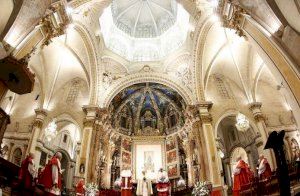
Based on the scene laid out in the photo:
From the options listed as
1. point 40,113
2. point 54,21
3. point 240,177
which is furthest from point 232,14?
point 40,113

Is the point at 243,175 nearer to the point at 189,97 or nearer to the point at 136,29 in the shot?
the point at 189,97

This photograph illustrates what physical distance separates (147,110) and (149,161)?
14.0ft

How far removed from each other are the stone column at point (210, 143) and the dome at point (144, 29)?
5113 mm

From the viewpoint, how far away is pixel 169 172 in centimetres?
1891

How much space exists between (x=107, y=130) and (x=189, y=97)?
6.00 meters

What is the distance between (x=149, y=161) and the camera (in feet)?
64.0

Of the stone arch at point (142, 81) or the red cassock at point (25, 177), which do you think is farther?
the stone arch at point (142, 81)

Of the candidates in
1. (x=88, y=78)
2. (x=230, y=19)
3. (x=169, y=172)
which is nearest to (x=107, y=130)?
(x=88, y=78)

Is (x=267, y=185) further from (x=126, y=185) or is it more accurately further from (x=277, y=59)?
(x=126, y=185)

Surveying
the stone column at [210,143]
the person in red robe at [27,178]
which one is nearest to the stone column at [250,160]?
the stone column at [210,143]

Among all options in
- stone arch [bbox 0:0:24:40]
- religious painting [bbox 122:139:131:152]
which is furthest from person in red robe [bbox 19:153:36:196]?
religious painting [bbox 122:139:131:152]

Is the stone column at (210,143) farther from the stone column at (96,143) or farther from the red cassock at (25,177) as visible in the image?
the red cassock at (25,177)

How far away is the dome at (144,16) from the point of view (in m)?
19.6

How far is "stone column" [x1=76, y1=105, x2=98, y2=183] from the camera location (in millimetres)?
14267
